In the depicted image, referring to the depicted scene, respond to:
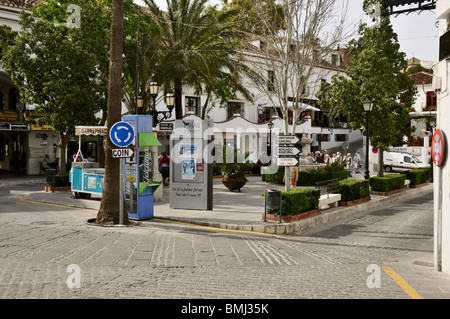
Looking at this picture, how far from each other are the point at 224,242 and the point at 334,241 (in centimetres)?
256

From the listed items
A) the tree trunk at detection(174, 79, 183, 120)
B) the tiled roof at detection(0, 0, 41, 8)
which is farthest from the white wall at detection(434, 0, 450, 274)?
the tiled roof at detection(0, 0, 41, 8)

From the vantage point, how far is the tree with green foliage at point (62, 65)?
69.2 feet

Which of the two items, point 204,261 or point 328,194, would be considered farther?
point 328,194

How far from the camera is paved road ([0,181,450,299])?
587cm

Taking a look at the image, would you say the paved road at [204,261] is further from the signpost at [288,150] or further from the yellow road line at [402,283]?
the signpost at [288,150]

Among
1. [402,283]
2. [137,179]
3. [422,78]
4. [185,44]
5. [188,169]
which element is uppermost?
[422,78]

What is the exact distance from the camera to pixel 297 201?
39.2 ft

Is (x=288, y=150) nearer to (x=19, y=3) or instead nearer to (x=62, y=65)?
(x=62, y=65)

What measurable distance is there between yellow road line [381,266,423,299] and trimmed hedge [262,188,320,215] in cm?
443

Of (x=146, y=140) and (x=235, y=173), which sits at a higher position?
(x=146, y=140)

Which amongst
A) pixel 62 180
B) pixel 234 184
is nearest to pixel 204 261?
pixel 234 184

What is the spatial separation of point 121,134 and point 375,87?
1454cm
